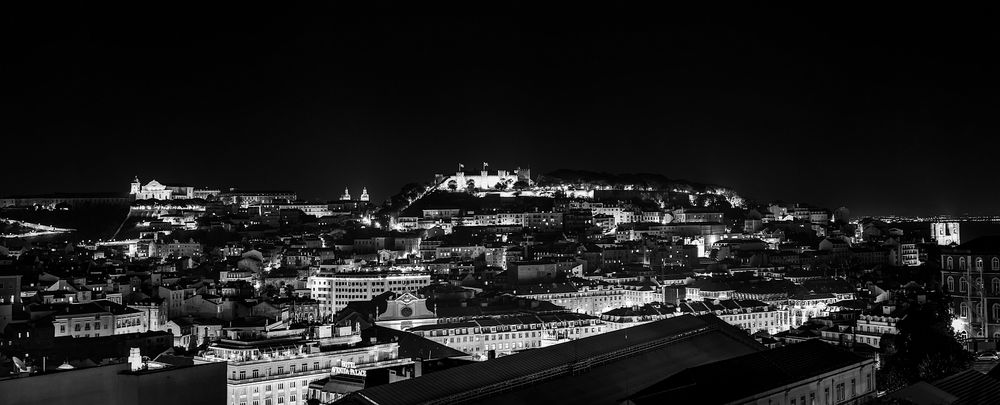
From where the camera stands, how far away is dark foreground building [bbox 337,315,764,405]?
1459 cm

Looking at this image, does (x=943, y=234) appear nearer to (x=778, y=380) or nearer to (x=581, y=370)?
(x=778, y=380)

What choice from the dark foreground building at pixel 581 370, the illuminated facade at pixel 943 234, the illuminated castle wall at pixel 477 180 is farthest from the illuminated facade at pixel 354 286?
the illuminated facade at pixel 943 234

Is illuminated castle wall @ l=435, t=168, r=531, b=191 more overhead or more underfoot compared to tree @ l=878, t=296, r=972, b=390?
more overhead

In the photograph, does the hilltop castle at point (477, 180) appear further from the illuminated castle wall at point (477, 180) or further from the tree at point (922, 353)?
the tree at point (922, 353)

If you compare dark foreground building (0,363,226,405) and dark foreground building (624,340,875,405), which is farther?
dark foreground building (624,340,875,405)

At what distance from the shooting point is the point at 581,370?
57.3 feet

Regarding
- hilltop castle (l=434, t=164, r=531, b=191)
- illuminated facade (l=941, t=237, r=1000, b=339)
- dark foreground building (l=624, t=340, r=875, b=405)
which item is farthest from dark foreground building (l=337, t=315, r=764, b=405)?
hilltop castle (l=434, t=164, r=531, b=191)

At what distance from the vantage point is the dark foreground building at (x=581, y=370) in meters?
14.6

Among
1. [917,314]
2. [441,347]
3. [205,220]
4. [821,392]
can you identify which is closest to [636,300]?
[441,347]

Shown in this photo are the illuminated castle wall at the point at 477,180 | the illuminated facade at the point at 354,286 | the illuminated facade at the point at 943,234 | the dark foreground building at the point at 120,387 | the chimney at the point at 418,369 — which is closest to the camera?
the dark foreground building at the point at 120,387

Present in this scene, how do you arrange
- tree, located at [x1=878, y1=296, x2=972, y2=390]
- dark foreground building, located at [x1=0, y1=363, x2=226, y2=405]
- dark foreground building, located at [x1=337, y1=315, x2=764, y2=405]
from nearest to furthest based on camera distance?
dark foreground building, located at [x1=0, y1=363, x2=226, y2=405] → dark foreground building, located at [x1=337, y1=315, x2=764, y2=405] → tree, located at [x1=878, y1=296, x2=972, y2=390]

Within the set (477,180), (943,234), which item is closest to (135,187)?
(477,180)

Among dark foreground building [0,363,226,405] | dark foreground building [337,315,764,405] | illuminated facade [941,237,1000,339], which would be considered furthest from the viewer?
illuminated facade [941,237,1000,339]

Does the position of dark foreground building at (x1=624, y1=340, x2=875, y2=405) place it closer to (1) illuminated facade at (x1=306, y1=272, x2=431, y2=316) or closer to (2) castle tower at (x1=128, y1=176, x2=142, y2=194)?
(1) illuminated facade at (x1=306, y1=272, x2=431, y2=316)
